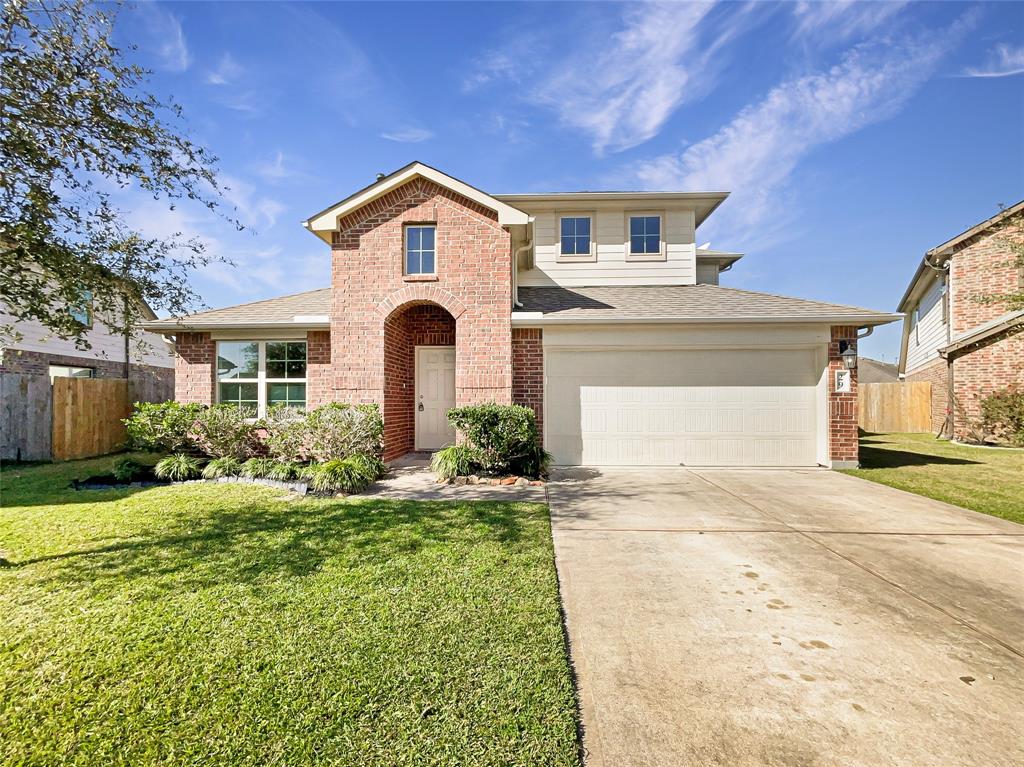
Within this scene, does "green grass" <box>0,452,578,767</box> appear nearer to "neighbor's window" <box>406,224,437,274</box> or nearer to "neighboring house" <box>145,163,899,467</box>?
"neighboring house" <box>145,163,899,467</box>

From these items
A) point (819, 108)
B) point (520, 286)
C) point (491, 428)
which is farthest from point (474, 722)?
point (819, 108)

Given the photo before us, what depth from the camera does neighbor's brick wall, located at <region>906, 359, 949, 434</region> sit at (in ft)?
51.3

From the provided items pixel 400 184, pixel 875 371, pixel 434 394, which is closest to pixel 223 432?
pixel 434 394

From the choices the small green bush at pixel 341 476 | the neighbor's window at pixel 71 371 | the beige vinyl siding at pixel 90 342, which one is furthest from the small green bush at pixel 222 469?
the neighbor's window at pixel 71 371

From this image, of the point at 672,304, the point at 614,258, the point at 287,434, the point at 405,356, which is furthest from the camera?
the point at 614,258

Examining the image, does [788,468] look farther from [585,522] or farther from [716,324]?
[585,522]

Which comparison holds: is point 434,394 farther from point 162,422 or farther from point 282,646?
point 282,646

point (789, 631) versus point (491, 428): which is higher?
point (491, 428)

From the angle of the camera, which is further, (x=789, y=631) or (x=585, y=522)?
(x=585, y=522)

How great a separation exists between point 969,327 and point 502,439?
1755 cm

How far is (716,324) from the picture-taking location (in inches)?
359

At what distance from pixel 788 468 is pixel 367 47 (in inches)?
454

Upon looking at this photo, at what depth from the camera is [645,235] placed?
39.8 ft

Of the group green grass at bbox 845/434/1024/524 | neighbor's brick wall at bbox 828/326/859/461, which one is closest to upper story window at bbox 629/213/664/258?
neighbor's brick wall at bbox 828/326/859/461
